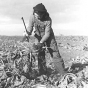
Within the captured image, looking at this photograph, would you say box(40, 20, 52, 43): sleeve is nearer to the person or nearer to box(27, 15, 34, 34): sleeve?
the person

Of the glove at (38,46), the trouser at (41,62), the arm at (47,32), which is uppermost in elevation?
the arm at (47,32)

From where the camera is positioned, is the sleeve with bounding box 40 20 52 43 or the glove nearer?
the glove

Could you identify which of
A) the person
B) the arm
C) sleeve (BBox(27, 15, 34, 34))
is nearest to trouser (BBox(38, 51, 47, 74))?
the person

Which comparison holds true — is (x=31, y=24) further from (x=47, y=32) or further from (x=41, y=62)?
(x=41, y=62)

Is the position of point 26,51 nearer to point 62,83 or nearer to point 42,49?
point 42,49

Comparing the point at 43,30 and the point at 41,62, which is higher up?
the point at 43,30

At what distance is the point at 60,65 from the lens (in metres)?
6.00

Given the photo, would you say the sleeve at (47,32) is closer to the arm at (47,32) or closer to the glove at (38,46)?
the arm at (47,32)

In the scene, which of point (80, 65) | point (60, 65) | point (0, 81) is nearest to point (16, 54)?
point (0, 81)

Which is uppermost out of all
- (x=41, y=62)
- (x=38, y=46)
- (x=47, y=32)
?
(x=47, y=32)

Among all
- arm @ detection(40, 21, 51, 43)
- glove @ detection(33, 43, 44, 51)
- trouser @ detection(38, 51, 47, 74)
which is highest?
arm @ detection(40, 21, 51, 43)

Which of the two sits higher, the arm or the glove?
the arm

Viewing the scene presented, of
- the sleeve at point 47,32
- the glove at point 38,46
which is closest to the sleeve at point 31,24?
the sleeve at point 47,32

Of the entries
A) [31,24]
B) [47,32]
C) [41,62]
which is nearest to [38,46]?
[47,32]
